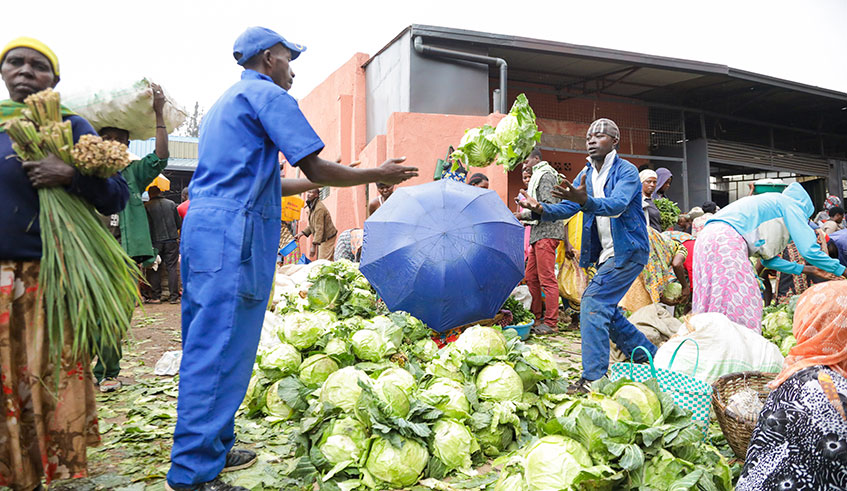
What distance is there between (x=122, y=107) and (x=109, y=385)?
225 centimetres

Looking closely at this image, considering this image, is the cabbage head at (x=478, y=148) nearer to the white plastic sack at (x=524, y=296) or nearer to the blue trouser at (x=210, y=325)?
the white plastic sack at (x=524, y=296)

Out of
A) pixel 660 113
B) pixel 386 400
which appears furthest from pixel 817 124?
pixel 386 400

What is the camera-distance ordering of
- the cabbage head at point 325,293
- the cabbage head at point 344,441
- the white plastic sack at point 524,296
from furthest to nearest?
the white plastic sack at point 524,296 < the cabbage head at point 325,293 < the cabbage head at point 344,441

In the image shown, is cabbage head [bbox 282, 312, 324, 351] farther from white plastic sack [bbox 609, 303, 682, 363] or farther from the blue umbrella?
white plastic sack [bbox 609, 303, 682, 363]

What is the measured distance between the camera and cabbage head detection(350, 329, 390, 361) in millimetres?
3680

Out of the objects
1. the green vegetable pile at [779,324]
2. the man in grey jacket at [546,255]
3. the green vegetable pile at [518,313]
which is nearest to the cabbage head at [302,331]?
the green vegetable pile at [518,313]

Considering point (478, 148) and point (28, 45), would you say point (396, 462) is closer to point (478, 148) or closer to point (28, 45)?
point (28, 45)

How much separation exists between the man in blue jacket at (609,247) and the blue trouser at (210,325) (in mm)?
2110

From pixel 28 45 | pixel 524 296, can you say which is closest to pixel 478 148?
pixel 524 296

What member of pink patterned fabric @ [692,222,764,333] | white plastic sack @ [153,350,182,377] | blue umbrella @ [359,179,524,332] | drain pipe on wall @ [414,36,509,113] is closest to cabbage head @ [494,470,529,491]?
blue umbrella @ [359,179,524,332]

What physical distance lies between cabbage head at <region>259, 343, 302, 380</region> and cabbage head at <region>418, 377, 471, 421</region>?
101cm

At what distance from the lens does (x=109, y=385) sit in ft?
13.8

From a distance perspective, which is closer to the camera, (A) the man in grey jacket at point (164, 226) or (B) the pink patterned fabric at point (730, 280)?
(B) the pink patterned fabric at point (730, 280)

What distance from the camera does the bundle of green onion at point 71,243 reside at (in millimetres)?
2061
